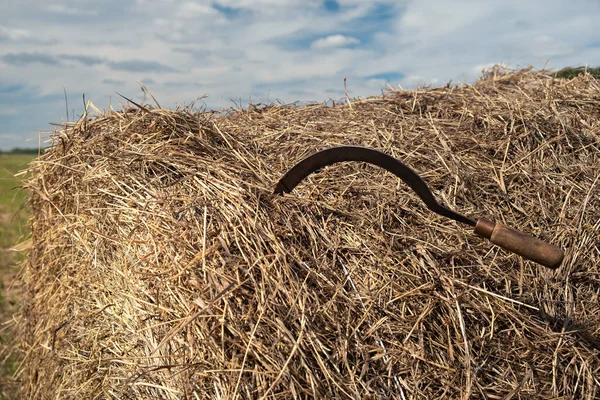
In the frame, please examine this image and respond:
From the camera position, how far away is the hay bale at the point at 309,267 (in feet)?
6.00

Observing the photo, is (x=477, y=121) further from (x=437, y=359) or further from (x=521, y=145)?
(x=437, y=359)

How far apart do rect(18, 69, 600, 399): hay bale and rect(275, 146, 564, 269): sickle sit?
0.17 metres

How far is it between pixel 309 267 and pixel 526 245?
0.87 metres

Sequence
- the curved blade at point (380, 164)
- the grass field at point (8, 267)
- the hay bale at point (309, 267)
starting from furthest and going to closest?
the grass field at point (8, 267) → the curved blade at point (380, 164) → the hay bale at point (309, 267)

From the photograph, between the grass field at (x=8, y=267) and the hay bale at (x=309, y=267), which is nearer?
the hay bale at (x=309, y=267)

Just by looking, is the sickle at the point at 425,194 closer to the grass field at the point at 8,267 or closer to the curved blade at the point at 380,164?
the curved blade at the point at 380,164

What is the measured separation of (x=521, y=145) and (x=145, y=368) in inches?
94.3

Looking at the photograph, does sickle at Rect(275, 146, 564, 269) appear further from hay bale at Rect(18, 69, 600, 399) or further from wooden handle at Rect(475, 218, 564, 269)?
hay bale at Rect(18, 69, 600, 399)

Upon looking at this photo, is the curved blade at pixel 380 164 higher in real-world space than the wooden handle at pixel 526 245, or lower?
higher

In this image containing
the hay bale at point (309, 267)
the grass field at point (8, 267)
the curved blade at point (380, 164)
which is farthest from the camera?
the grass field at point (8, 267)

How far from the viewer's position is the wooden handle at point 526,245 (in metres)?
1.90

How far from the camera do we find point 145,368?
1930 millimetres

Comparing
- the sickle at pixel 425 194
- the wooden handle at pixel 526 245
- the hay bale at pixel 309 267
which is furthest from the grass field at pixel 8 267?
the wooden handle at pixel 526 245

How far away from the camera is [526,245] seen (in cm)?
193
